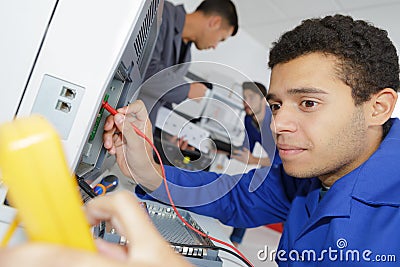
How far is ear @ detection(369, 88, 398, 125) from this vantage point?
0.89m

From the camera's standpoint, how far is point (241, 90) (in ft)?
4.02

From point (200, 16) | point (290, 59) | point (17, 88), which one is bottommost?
point (17, 88)

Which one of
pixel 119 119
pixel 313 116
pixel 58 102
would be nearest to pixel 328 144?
pixel 313 116

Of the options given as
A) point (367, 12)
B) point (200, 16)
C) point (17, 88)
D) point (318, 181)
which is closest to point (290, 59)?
point (318, 181)

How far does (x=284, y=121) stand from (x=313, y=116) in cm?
7

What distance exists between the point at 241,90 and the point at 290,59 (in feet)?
1.17

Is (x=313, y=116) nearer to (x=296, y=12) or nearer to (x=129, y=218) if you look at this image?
(x=129, y=218)

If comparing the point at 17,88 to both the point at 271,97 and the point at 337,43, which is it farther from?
the point at 337,43

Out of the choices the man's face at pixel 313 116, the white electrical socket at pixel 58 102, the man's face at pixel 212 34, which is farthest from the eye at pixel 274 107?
the man's face at pixel 212 34

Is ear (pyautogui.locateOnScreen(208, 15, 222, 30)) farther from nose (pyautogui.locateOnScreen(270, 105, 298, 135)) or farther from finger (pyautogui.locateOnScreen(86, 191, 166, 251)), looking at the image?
finger (pyautogui.locateOnScreen(86, 191, 166, 251))

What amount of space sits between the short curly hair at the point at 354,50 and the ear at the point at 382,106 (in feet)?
0.06

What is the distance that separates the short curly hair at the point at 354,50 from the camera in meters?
0.85

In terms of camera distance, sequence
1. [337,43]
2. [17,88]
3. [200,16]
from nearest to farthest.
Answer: [17,88], [337,43], [200,16]

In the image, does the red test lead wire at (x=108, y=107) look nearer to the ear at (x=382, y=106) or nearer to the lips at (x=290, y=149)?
the lips at (x=290, y=149)
